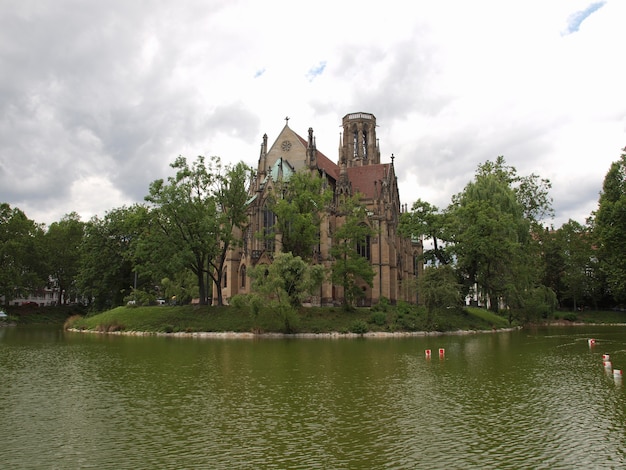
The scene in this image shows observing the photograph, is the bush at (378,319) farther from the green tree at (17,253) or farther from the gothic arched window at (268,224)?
the green tree at (17,253)

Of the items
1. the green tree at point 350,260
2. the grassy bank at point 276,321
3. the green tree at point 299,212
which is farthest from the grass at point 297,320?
the green tree at point 299,212

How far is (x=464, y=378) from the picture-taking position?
56.1 feet

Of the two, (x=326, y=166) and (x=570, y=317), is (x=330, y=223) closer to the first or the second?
(x=326, y=166)

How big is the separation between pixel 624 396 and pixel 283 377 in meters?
9.86

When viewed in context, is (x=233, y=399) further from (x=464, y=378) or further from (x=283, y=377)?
(x=464, y=378)

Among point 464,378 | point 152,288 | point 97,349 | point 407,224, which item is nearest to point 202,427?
point 464,378

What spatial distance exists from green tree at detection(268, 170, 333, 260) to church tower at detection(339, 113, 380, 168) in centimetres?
3430

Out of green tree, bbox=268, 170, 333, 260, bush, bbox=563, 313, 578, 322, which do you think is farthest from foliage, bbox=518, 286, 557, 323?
green tree, bbox=268, 170, 333, 260

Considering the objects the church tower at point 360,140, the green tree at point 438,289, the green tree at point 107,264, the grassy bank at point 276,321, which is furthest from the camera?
the church tower at point 360,140

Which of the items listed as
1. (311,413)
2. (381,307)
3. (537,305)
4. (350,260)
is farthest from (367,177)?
(311,413)

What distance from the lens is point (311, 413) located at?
1196 cm

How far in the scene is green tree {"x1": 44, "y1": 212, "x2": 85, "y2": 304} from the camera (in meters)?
71.1

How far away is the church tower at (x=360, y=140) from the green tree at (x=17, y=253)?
4346 cm

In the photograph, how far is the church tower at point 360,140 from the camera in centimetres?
7787
